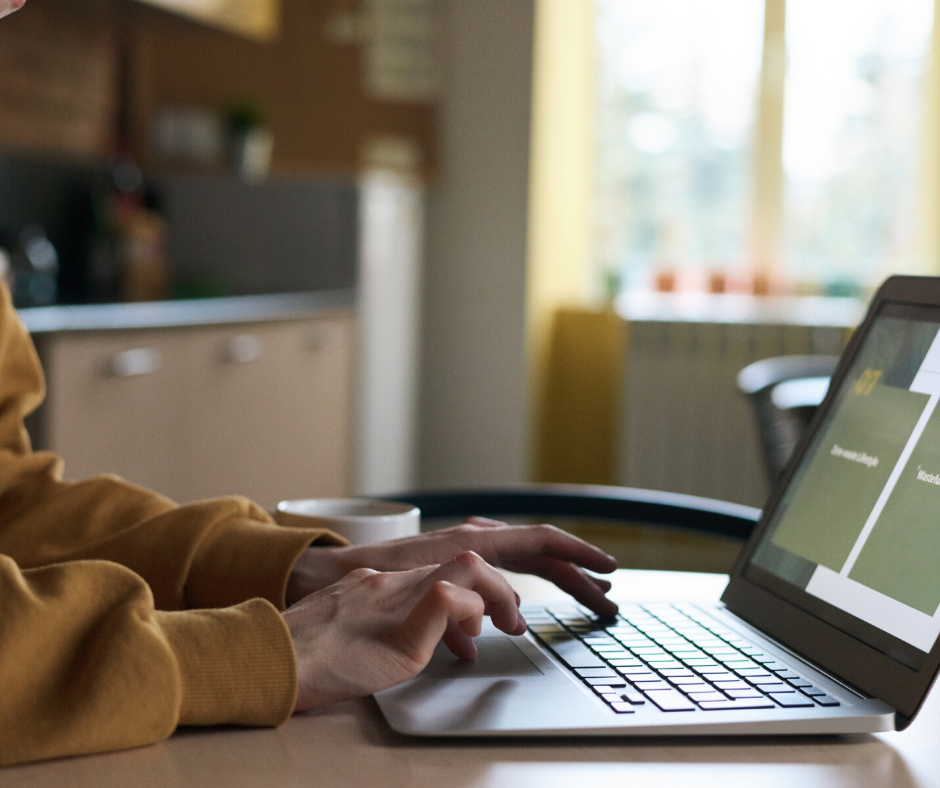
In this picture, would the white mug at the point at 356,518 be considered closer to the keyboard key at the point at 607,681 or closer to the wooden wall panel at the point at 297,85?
the keyboard key at the point at 607,681

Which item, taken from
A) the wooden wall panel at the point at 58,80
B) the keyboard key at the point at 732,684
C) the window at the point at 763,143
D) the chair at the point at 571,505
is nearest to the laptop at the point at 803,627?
the keyboard key at the point at 732,684

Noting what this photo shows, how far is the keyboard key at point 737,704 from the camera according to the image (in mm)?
553

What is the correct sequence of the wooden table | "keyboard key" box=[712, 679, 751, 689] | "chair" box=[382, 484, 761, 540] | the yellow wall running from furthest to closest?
the yellow wall < "chair" box=[382, 484, 761, 540] < "keyboard key" box=[712, 679, 751, 689] < the wooden table

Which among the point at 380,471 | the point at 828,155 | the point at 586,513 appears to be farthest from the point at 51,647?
the point at 828,155

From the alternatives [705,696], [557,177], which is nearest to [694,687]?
[705,696]

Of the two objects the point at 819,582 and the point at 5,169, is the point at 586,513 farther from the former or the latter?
the point at 5,169

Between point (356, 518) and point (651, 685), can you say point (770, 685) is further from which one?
point (356, 518)

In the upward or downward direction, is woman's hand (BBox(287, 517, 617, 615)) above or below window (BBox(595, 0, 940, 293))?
below

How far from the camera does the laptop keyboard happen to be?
1.87 feet

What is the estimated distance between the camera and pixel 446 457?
12.9 feet

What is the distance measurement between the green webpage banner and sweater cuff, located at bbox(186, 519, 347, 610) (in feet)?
→ 1.06

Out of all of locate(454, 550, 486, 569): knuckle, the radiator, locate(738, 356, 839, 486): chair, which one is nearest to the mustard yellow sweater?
locate(454, 550, 486, 569): knuckle

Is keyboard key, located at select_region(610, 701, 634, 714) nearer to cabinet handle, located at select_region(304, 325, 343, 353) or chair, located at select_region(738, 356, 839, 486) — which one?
chair, located at select_region(738, 356, 839, 486)

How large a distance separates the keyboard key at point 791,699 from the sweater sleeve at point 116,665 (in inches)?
9.6
